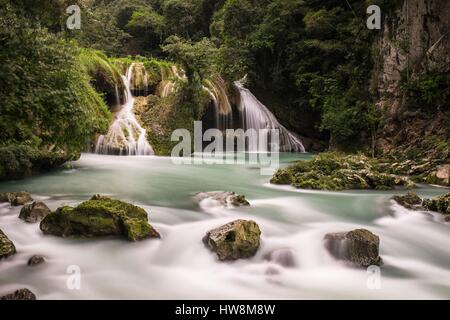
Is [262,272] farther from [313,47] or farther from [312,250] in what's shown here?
[313,47]

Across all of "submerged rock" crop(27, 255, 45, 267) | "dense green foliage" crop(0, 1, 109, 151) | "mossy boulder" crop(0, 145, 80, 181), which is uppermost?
"dense green foliage" crop(0, 1, 109, 151)

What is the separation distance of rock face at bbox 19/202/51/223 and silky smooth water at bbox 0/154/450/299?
0.11 meters

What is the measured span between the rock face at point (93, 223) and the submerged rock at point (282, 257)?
5.35 ft

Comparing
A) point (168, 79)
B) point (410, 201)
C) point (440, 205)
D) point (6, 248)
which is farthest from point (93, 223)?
point (168, 79)

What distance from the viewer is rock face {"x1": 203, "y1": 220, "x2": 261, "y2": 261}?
4.85 metres

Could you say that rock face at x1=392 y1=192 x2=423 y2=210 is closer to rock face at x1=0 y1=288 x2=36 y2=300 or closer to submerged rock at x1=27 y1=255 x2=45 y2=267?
submerged rock at x1=27 y1=255 x2=45 y2=267

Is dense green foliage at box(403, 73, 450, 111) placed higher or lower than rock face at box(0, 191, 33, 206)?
higher

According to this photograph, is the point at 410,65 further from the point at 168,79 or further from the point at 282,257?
the point at 282,257

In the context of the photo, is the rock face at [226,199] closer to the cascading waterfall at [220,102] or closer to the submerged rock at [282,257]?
the submerged rock at [282,257]

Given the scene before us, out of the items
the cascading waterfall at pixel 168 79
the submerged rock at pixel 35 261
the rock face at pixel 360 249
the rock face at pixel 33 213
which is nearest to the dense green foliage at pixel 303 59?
the cascading waterfall at pixel 168 79

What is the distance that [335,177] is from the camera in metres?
9.86

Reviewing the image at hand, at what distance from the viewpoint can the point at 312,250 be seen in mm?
5242

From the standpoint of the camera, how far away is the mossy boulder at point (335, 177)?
9539 millimetres

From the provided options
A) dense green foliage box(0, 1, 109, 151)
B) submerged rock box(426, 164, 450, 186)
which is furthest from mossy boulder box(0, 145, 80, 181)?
submerged rock box(426, 164, 450, 186)
